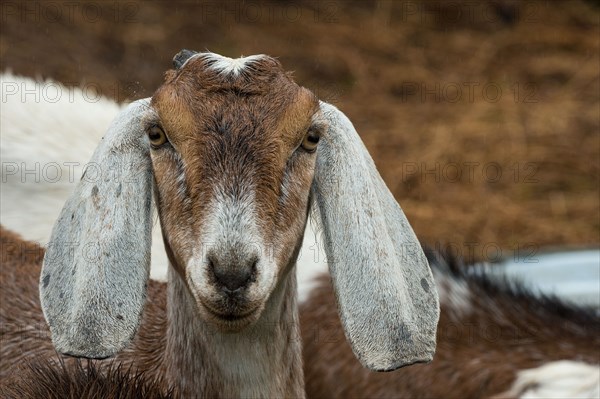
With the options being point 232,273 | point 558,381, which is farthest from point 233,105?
point 558,381

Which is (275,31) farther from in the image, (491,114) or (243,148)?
(243,148)

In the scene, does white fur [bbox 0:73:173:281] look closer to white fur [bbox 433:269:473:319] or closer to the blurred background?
white fur [bbox 433:269:473:319]

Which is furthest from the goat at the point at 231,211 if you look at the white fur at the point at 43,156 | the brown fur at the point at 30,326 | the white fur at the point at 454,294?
the white fur at the point at 454,294

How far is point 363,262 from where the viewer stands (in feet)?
9.82

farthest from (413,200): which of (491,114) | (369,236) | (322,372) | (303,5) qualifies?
(369,236)

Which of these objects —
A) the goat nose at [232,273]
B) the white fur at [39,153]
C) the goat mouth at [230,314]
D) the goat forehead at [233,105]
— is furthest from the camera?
the white fur at [39,153]

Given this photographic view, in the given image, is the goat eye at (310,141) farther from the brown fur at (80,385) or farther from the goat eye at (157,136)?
the brown fur at (80,385)

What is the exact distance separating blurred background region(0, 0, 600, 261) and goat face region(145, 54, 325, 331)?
3.53 meters

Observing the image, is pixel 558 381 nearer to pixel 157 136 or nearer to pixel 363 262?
pixel 363 262

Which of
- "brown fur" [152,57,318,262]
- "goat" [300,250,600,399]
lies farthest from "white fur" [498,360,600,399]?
"brown fur" [152,57,318,262]

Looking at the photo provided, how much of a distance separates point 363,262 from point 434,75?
19.7 feet

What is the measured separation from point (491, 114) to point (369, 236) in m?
5.34

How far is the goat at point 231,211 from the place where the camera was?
285 centimetres

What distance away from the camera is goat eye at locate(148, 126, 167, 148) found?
116 inches
